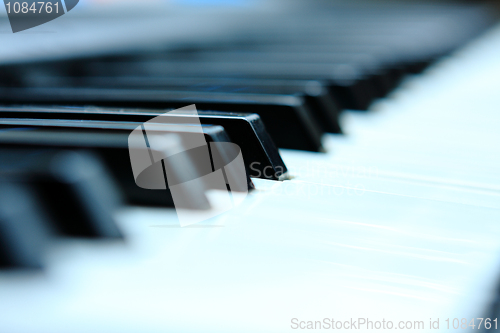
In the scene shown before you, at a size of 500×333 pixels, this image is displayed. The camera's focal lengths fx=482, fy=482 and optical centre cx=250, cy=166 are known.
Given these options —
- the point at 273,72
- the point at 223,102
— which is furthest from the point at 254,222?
the point at 273,72

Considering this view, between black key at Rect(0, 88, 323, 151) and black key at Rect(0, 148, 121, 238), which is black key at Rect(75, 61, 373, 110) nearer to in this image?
black key at Rect(0, 88, 323, 151)

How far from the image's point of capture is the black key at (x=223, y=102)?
69cm

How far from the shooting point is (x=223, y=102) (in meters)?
0.71

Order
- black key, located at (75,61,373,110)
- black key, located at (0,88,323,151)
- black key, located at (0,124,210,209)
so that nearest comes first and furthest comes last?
black key, located at (0,124,210,209)
black key, located at (0,88,323,151)
black key, located at (75,61,373,110)

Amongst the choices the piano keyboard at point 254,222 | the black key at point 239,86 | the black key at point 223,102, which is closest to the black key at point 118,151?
the piano keyboard at point 254,222

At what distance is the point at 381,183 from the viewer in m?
0.52

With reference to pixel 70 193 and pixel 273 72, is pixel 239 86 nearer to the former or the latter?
pixel 273 72

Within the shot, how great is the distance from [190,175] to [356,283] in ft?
0.62

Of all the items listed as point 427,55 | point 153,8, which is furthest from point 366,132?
point 153,8

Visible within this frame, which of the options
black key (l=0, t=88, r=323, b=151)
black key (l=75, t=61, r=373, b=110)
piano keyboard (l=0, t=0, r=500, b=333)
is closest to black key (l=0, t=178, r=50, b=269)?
piano keyboard (l=0, t=0, r=500, b=333)

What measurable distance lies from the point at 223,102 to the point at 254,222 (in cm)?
33

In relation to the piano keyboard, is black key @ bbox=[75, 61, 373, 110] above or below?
above

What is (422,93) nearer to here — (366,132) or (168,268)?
(366,132)

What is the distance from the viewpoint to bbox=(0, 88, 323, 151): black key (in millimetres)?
688
